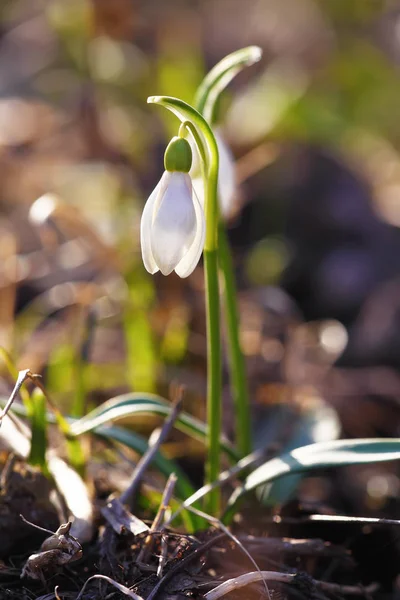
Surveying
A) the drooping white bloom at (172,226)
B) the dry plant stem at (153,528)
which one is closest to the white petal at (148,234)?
the drooping white bloom at (172,226)

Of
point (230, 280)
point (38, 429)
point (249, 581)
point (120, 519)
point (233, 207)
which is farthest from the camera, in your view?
point (233, 207)

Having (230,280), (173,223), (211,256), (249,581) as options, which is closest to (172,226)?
(173,223)

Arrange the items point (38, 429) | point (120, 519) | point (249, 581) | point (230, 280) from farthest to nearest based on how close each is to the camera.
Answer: point (230, 280), point (38, 429), point (120, 519), point (249, 581)

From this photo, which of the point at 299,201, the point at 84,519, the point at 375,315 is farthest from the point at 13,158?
A: the point at 84,519

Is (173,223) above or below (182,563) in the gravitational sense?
above

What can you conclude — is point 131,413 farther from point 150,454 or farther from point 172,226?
point 172,226
